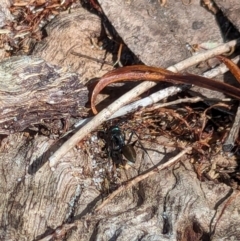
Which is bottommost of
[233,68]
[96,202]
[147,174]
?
[96,202]

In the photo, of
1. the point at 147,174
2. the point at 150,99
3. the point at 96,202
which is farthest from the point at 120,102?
the point at 96,202

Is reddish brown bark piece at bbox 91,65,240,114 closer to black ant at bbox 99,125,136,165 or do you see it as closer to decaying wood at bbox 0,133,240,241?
black ant at bbox 99,125,136,165

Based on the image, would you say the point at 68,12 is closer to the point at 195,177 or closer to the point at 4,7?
the point at 4,7

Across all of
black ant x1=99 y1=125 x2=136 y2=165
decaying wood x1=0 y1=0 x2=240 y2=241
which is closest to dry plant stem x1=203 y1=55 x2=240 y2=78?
decaying wood x1=0 y1=0 x2=240 y2=241

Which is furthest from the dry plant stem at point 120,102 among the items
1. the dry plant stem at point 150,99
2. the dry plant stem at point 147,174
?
the dry plant stem at point 147,174

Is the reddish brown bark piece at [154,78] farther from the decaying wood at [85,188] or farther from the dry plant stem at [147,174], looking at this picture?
the dry plant stem at [147,174]

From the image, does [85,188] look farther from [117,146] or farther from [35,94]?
[35,94]
